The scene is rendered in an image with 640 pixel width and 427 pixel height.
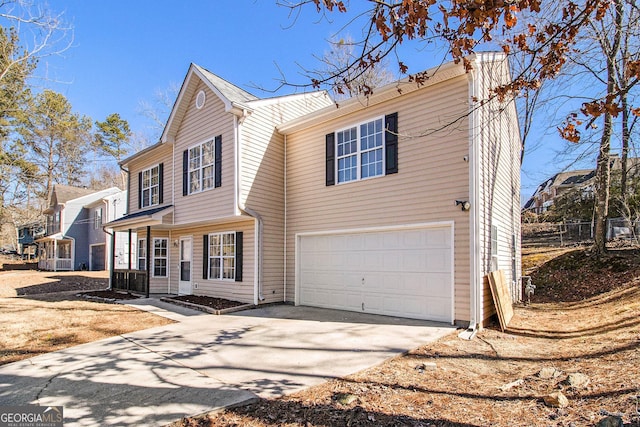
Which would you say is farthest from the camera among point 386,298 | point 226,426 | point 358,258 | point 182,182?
point 182,182

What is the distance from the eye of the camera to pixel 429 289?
8.46m

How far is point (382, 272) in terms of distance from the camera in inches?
367

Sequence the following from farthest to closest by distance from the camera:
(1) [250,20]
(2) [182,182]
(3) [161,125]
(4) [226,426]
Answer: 1. (3) [161,125]
2. (2) [182,182]
3. (1) [250,20]
4. (4) [226,426]

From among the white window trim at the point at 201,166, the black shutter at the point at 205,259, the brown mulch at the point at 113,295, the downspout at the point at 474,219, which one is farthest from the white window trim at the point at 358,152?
the brown mulch at the point at 113,295

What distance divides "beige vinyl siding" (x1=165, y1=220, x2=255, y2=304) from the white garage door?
4.96 feet

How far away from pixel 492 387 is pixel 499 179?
6.85m

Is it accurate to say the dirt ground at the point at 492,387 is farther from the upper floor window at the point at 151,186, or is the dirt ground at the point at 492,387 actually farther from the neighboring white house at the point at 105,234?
the neighboring white house at the point at 105,234

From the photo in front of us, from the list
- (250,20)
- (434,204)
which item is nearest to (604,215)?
(434,204)

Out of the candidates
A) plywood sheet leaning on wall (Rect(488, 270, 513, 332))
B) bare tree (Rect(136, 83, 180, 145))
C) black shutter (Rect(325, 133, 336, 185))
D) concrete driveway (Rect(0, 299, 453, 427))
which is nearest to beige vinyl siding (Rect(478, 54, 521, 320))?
plywood sheet leaning on wall (Rect(488, 270, 513, 332))

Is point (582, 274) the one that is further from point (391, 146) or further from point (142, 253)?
point (142, 253)

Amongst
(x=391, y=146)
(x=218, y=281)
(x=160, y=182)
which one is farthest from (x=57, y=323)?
(x=391, y=146)

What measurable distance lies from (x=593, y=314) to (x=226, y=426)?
29.6ft

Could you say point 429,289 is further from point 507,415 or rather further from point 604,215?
point 604,215

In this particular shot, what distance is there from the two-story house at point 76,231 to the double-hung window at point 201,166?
19660mm
